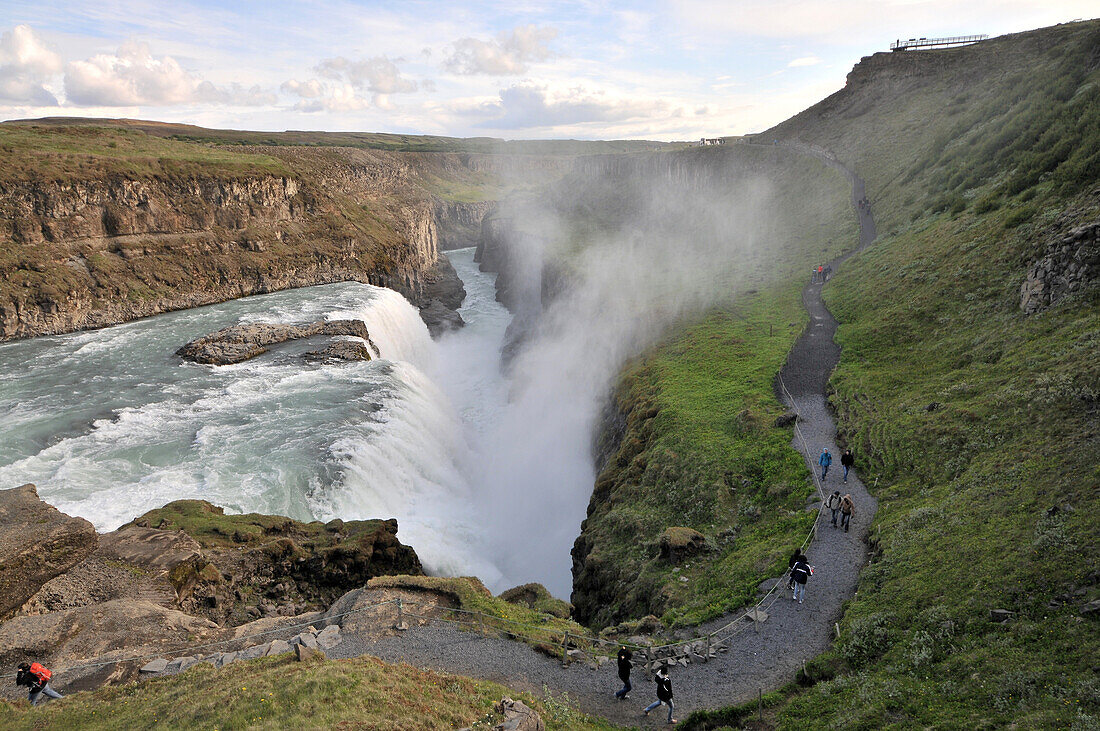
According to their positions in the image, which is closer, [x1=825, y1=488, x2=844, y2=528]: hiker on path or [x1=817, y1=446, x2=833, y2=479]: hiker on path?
[x1=825, y1=488, x2=844, y2=528]: hiker on path

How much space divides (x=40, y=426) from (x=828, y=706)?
42.3 metres

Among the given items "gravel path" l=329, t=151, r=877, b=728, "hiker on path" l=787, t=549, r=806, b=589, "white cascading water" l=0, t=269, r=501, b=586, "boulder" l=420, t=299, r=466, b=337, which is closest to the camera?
"gravel path" l=329, t=151, r=877, b=728

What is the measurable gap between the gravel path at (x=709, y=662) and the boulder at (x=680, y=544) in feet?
12.9

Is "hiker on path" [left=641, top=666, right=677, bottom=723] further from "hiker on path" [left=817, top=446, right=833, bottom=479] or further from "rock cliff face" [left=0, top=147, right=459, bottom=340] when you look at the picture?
"rock cliff face" [left=0, top=147, right=459, bottom=340]

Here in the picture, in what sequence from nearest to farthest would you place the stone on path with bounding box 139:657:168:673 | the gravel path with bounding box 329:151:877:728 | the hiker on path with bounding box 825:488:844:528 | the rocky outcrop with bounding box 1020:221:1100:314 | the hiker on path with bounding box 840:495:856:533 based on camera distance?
the gravel path with bounding box 329:151:877:728, the stone on path with bounding box 139:657:168:673, the hiker on path with bounding box 840:495:856:533, the hiker on path with bounding box 825:488:844:528, the rocky outcrop with bounding box 1020:221:1100:314

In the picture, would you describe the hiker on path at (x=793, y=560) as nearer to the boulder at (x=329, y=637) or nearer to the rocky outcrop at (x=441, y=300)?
the boulder at (x=329, y=637)

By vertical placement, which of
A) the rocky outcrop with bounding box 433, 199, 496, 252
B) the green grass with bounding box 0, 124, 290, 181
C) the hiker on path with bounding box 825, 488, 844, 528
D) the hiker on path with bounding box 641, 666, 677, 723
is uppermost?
the green grass with bounding box 0, 124, 290, 181

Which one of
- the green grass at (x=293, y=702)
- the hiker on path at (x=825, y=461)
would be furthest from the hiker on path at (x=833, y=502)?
the green grass at (x=293, y=702)

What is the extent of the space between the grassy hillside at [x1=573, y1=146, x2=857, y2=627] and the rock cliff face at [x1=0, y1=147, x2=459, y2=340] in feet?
168

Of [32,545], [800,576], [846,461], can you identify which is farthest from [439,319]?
[800,576]

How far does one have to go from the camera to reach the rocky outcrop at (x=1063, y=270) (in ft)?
74.8

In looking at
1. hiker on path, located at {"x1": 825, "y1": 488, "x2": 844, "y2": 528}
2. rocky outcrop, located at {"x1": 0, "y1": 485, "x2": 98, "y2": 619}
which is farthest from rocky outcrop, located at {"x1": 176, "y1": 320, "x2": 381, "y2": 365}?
hiker on path, located at {"x1": 825, "y1": 488, "x2": 844, "y2": 528}

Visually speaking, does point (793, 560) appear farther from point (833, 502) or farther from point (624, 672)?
point (624, 672)

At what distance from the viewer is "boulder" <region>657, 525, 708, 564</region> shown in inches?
842
